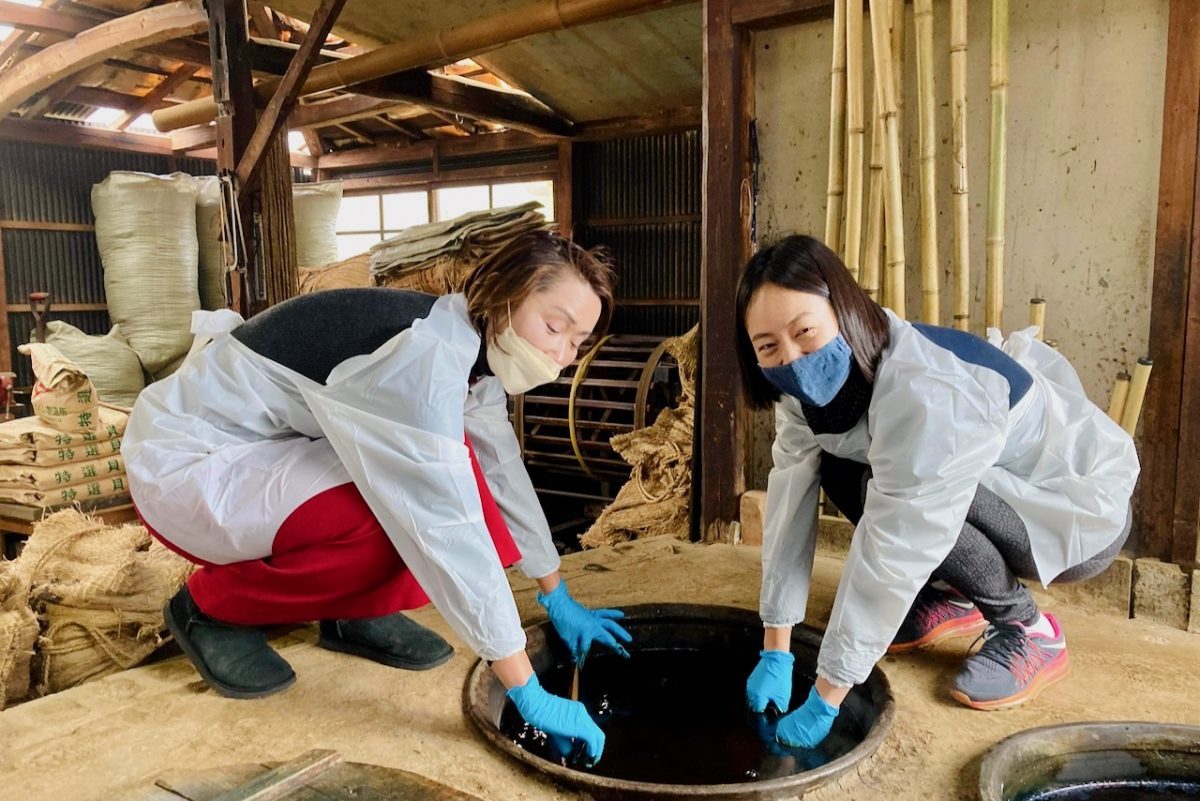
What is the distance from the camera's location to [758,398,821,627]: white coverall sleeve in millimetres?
1812

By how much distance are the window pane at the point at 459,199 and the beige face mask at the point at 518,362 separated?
19.4ft

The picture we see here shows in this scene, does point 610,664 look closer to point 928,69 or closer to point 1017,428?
point 1017,428

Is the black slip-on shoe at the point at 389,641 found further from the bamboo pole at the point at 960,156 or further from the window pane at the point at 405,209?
the window pane at the point at 405,209

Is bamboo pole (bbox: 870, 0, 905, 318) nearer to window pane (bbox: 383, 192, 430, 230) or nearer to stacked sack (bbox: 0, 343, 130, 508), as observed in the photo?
stacked sack (bbox: 0, 343, 130, 508)

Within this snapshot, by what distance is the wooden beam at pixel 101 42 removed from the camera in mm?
3992

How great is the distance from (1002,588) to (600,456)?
3340 mm

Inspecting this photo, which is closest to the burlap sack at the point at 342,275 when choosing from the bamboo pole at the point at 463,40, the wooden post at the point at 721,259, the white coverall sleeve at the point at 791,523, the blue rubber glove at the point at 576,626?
the bamboo pole at the point at 463,40

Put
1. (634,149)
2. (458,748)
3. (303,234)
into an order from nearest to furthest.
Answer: (458,748), (634,149), (303,234)

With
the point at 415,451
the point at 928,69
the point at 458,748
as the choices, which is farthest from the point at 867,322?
the point at 928,69

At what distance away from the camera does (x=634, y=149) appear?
6168mm

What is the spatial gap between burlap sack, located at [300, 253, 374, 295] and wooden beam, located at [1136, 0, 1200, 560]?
401 cm

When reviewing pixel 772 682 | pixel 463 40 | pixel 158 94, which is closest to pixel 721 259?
pixel 772 682

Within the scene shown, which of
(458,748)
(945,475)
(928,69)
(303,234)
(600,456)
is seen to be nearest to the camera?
(945,475)

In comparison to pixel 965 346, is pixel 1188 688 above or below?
below
